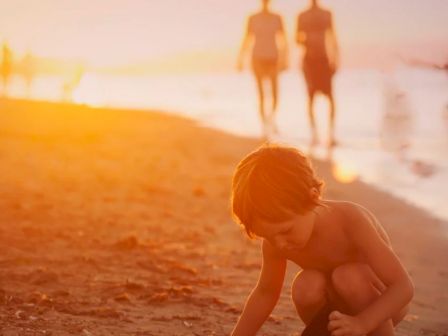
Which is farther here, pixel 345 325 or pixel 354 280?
pixel 354 280

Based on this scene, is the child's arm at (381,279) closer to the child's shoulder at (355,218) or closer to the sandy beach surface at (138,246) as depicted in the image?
the child's shoulder at (355,218)

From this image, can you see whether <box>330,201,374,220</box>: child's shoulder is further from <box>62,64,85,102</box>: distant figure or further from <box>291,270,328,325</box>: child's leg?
<box>62,64,85,102</box>: distant figure

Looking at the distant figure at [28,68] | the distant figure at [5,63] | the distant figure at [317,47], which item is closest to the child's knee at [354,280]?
the distant figure at [317,47]

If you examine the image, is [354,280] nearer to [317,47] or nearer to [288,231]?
[288,231]

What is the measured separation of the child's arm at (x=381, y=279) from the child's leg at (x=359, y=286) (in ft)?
0.26

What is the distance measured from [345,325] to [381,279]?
0.80ft

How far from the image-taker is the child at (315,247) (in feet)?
8.13

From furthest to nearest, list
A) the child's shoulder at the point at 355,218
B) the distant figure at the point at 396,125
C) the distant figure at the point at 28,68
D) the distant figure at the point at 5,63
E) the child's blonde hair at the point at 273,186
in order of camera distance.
→ the distant figure at the point at 28,68, the distant figure at the point at 5,63, the distant figure at the point at 396,125, the child's shoulder at the point at 355,218, the child's blonde hair at the point at 273,186

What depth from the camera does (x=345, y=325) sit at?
2473 mm

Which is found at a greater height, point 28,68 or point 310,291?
point 310,291

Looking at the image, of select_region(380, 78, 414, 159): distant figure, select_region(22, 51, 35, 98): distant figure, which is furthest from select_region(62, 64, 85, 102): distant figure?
select_region(380, 78, 414, 159): distant figure

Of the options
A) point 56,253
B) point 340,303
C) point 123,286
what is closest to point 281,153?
point 340,303

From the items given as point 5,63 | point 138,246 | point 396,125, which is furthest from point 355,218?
point 5,63

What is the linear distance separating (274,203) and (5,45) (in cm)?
2113
